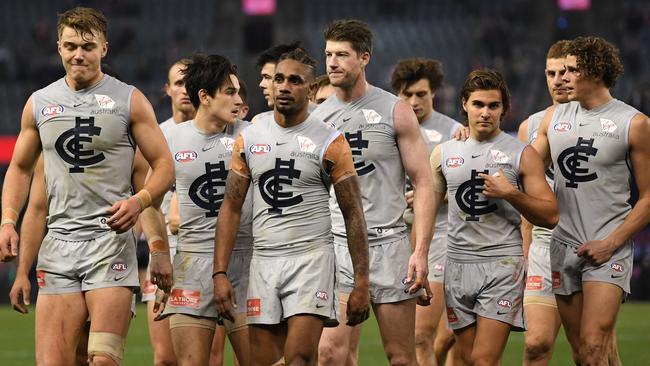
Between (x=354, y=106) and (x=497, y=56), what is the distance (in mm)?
22506

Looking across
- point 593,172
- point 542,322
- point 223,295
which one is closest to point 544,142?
point 593,172

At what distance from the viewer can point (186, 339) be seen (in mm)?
7500

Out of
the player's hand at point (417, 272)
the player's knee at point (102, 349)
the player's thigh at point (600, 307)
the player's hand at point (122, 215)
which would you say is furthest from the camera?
the player's thigh at point (600, 307)

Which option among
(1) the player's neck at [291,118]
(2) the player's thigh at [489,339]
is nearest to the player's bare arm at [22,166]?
(1) the player's neck at [291,118]

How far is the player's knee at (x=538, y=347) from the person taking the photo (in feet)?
27.2

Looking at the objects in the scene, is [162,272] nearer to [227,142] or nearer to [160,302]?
[160,302]

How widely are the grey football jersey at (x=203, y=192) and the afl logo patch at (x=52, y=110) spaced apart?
3.41 ft

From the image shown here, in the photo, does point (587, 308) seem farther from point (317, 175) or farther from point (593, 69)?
point (317, 175)

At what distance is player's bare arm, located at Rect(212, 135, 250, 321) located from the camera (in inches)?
270

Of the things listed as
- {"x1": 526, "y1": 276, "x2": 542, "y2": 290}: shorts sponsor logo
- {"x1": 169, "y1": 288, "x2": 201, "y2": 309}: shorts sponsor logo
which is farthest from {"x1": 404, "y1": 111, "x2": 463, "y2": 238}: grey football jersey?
{"x1": 169, "y1": 288, "x2": 201, "y2": 309}: shorts sponsor logo

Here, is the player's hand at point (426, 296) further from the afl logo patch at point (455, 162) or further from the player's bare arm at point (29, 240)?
the player's bare arm at point (29, 240)

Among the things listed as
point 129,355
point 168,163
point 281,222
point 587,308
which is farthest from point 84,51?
point 129,355

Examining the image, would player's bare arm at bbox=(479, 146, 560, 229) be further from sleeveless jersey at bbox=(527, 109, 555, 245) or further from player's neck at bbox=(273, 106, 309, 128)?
player's neck at bbox=(273, 106, 309, 128)

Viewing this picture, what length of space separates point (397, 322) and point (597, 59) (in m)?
2.12
